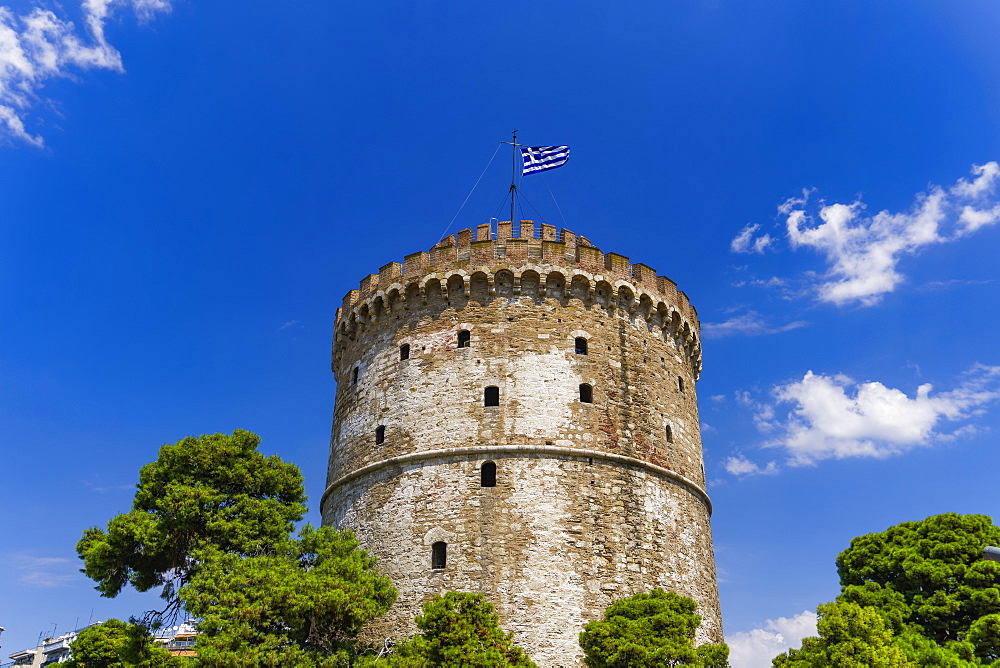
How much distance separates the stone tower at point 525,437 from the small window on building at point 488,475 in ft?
0.16

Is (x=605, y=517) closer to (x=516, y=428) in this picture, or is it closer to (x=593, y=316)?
(x=516, y=428)

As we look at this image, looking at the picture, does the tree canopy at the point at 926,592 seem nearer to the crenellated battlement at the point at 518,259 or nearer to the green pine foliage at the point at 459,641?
the green pine foliage at the point at 459,641

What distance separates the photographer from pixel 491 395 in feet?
64.4

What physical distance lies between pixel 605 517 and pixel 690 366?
675 centimetres

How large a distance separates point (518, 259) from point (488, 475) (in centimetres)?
574

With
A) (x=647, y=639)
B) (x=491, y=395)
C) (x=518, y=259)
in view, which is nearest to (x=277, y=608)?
(x=647, y=639)

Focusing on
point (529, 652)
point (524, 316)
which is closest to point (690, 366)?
point (524, 316)

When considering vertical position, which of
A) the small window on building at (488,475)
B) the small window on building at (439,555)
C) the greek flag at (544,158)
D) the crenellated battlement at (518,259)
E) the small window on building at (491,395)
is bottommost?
the small window on building at (439,555)

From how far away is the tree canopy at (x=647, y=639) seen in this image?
1402 cm

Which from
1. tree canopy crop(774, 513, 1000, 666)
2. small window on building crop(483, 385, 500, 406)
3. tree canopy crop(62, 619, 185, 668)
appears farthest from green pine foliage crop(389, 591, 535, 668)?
small window on building crop(483, 385, 500, 406)

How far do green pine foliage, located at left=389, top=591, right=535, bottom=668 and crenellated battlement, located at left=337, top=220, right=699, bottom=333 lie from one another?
8962mm

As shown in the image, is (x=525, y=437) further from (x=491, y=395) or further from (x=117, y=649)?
(x=117, y=649)

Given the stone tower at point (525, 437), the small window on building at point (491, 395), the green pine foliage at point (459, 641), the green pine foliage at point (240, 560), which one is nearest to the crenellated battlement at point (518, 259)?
the stone tower at point (525, 437)

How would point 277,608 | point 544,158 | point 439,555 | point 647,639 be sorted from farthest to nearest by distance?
point 544,158
point 439,555
point 277,608
point 647,639
